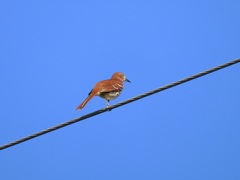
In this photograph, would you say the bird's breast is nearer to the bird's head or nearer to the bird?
the bird

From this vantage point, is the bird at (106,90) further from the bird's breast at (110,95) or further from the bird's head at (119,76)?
the bird's head at (119,76)

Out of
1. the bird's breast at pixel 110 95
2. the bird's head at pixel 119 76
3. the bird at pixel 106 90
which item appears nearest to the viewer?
the bird at pixel 106 90

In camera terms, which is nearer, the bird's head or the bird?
the bird

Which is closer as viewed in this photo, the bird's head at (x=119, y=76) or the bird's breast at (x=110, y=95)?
the bird's breast at (x=110, y=95)

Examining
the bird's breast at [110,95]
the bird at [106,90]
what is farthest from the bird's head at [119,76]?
the bird's breast at [110,95]

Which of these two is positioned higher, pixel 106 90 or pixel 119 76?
pixel 119 76

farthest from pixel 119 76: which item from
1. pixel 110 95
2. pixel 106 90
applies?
pixel 106 90

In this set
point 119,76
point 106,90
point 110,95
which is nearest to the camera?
point 106,90

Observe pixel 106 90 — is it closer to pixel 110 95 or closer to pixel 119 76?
pixel 110 95

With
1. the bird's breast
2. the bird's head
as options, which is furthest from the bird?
the bird's head

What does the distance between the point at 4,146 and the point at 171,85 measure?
2.33 m

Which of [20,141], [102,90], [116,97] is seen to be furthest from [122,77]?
[20,141]

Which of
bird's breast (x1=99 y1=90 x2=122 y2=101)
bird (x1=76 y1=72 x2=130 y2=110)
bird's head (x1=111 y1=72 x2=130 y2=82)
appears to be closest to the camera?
bird (x1=76 y1=72 x2=130 y2=110)

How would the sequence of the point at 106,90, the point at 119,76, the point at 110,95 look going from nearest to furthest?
1. the point at 106,90
2. the point at 110,95
3. the point at 119,76
